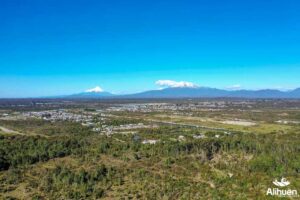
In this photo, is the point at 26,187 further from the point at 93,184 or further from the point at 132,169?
the point at 132,169

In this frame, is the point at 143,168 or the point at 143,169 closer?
the point at 143,169

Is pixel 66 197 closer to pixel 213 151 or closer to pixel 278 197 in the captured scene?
pixel 278 197

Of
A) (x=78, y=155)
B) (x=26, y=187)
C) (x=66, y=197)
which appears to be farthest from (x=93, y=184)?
(x=78, y=155)

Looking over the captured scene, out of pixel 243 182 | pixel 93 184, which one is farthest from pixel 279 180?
pixel 93 184

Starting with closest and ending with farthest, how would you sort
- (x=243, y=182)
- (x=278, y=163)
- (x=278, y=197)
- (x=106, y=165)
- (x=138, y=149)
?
(x=278, y=197)
(x=243, y=182)
(x=278, y=163)
(x=106, y=165)
(x=138, y=149)

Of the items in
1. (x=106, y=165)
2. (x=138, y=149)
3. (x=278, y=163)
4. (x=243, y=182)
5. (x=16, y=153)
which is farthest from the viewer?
(x=138, y=149)

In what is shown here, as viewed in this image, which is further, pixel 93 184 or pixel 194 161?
pixel 194 161
